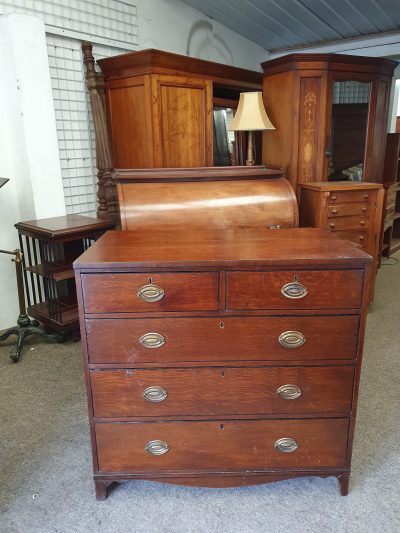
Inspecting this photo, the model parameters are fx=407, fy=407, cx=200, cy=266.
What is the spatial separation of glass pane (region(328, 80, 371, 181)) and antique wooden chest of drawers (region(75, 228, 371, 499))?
8.06 ft

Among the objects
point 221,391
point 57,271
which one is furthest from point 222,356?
point 57,271

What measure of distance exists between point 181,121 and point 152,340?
7.52ft

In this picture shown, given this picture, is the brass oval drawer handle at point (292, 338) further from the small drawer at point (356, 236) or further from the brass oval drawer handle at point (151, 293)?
the small drawer at point (356, 236)

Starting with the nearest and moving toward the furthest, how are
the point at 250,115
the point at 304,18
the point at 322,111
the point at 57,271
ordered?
the point at 57,271, the point at 250,115, the point at 322,111, the point at 304,18

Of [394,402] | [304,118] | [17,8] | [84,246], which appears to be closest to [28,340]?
[84,246]

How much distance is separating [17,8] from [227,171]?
5.85ft

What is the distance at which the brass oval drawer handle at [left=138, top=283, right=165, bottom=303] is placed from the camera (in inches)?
52.1

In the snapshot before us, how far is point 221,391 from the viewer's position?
1.44 metres

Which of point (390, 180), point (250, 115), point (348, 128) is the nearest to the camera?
point (250, 115)

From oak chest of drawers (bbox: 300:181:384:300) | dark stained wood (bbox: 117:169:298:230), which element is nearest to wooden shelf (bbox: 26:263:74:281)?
dark stained wood (bbox: 117:169:298:230)

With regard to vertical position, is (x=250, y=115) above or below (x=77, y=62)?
below

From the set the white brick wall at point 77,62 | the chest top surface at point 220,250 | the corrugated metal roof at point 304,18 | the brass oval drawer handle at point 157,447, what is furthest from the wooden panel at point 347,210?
the corrugated metal roof at point 304,18

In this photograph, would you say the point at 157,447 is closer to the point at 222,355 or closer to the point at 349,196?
the point at 222,355

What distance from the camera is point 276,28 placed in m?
4.66
